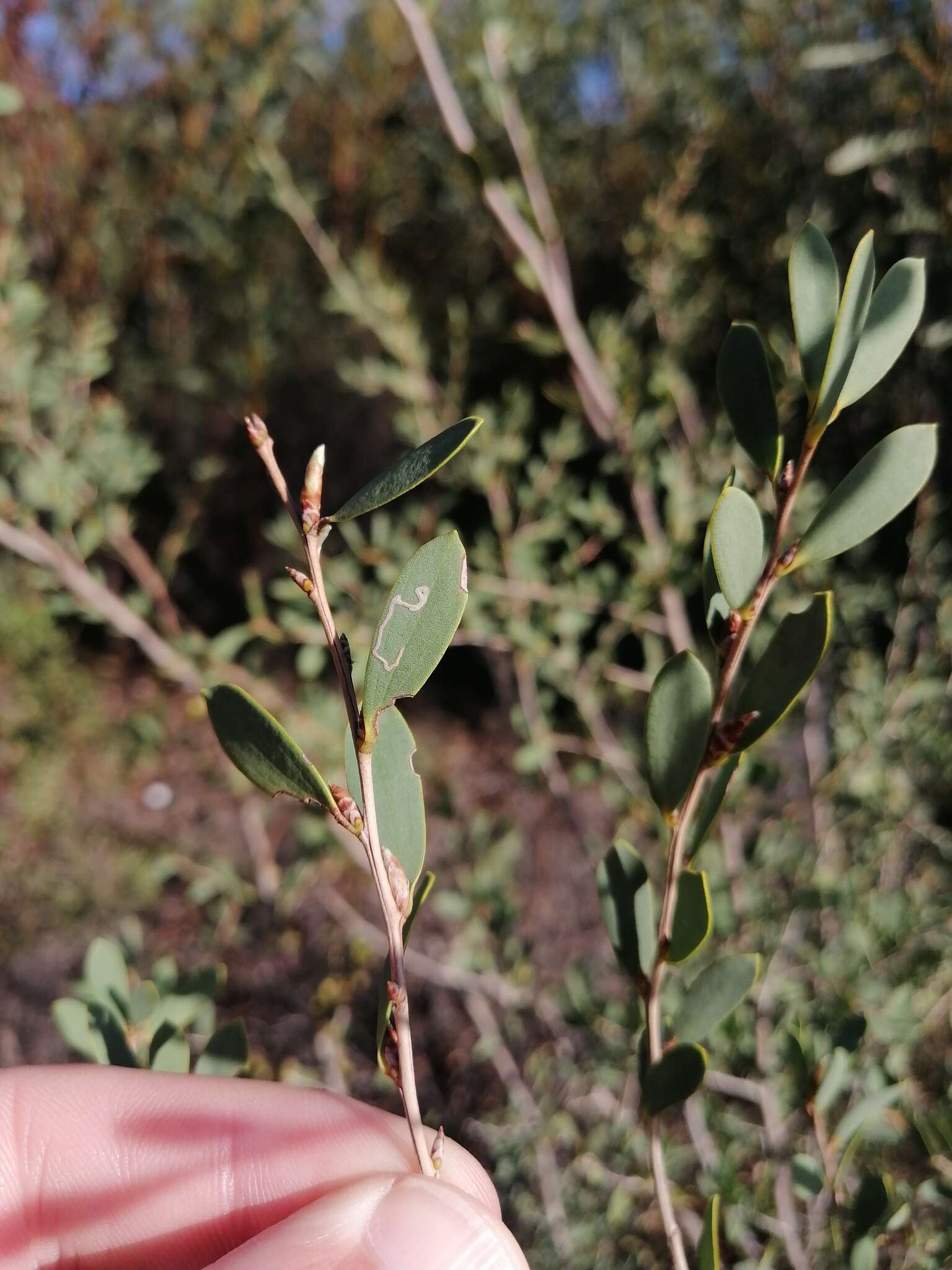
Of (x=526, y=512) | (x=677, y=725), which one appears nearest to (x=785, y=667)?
(x=677, y=725)

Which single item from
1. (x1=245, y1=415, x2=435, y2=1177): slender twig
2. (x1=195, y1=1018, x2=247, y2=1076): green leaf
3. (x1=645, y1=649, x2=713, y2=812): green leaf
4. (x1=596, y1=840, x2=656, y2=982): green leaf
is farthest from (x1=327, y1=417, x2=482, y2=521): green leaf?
(x1=195, y1=1018, x2=247, y2=1076): green leaf

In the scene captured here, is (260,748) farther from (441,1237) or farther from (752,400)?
(441,1237)

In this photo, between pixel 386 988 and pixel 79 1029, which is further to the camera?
pixel 79 1029

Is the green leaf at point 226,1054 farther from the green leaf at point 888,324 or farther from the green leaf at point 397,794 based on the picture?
the green leaf at point 888,324

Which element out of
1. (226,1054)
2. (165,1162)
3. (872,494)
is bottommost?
(165,1162)

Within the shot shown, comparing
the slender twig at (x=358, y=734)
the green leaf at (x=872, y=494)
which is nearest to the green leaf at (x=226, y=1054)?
the slender twig at (x=358, y=734)

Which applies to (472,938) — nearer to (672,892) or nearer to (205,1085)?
→ (205,1085)

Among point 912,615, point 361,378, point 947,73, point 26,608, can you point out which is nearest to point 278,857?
point 26,608
